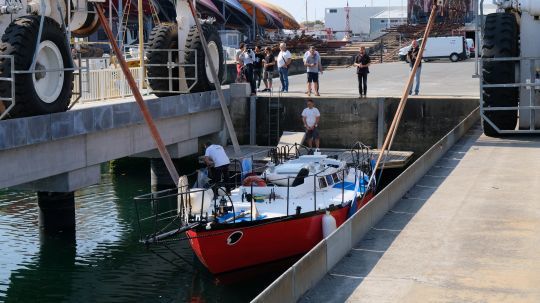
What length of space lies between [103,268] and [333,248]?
8657mm

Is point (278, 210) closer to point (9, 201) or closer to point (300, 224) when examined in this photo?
point (300, 224)

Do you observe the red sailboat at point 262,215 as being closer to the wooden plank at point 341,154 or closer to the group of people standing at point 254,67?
the wooden plank at point 341,154

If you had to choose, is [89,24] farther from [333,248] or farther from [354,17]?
[354,17]

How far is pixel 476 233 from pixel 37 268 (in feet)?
32.3

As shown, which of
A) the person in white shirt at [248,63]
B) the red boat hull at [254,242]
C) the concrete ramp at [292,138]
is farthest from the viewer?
the person in white shirt at [248,63]

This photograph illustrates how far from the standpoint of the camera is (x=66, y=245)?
69.7 feet

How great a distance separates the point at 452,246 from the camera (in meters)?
13.3

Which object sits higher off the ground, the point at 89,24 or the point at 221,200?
the point at 89,24

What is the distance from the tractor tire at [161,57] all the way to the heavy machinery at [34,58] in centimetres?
550

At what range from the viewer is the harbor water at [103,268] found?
17609 millimetres

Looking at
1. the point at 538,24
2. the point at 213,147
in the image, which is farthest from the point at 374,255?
the point at 538,24

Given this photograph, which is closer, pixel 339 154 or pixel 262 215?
pixel 262 215

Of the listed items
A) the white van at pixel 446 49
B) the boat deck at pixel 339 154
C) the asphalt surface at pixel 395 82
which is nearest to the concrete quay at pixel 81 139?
the boat deck at pixel 339 154

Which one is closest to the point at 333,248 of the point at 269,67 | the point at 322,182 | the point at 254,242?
the point at 254,242
